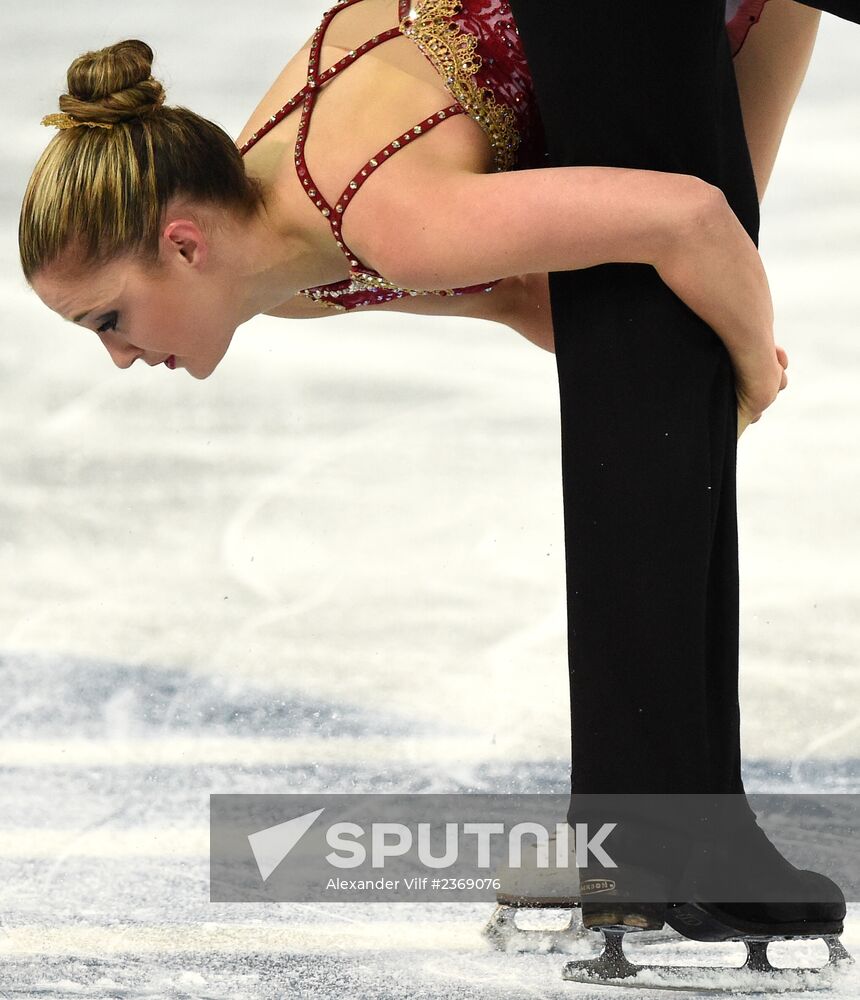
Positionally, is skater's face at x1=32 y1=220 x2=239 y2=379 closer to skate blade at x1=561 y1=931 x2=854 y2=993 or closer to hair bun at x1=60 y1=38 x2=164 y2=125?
→ hair bun at x1=60 y1=38 x2=164 y2=125

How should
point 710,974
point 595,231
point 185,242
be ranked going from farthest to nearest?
point 185,242 → point 710,974 → point 595,231

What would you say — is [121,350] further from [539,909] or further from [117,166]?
[539,909]

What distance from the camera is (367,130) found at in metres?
1.21

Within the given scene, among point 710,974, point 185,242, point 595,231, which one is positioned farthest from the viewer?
point 185,242

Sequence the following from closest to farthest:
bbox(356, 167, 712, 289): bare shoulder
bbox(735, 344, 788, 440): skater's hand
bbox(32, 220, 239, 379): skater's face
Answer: bbox(356, 167, 712, 289): bare shoulder
bbox(735, 344, 788, 440): skater's hand
bbox(32, 220, 239, 379): skater's face

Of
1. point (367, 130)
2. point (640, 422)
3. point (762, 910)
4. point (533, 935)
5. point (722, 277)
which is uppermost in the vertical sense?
point (367, 130)

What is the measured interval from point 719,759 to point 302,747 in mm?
1149

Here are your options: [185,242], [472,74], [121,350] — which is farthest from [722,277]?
[121,350]

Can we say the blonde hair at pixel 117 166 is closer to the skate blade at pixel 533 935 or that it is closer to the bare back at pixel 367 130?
the bare back at pixel 367 130

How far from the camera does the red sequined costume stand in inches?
48.1

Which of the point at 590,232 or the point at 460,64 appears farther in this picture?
the point at 460,64

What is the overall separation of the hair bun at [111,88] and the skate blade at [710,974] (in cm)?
86

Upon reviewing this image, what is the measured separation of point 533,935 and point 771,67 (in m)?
0.87

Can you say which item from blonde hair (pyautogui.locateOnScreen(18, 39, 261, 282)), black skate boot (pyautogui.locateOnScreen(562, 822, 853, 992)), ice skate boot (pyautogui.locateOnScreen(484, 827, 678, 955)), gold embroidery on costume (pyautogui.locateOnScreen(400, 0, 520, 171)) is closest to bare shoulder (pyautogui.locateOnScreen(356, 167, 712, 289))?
gold embroidery on costume (pyautogui.locateOnScreen(400, 0, 520, 171))
